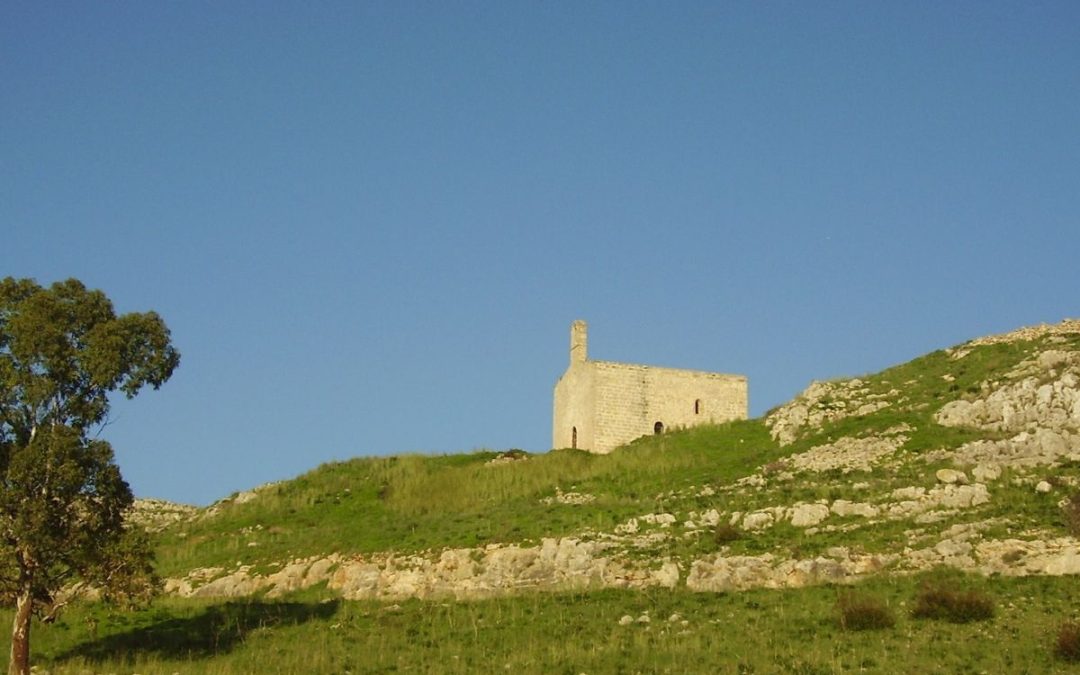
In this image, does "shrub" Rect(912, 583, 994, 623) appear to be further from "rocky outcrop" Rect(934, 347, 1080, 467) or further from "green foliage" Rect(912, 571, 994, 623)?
"rocky outcrop" Rect(934, 347, 1080, 467)

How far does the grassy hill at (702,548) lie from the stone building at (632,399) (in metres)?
5.74

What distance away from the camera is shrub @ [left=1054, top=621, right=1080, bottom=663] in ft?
77.0

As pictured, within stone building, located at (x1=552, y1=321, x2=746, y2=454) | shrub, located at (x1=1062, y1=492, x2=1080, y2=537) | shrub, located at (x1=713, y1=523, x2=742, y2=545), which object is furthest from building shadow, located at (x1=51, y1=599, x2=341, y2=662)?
stone building, located at (x1=552, y1=321, x2=746, y2=454)

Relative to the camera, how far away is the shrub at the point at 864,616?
87.4 feet

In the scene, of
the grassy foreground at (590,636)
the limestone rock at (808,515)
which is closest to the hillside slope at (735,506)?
the limestone rock at (808,515)

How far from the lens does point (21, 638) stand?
92.1 feet

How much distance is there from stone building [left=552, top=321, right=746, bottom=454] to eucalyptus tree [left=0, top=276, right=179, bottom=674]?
3438cm

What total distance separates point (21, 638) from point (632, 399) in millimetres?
39336

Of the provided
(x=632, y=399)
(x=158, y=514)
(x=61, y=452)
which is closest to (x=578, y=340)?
(x=632, y=399)

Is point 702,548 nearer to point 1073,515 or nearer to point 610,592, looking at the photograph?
point 610,592

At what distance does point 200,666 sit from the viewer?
28562mm

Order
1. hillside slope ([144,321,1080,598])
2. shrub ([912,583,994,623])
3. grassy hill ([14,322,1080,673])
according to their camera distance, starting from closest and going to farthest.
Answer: shrub ([912,583,994,623]) → grassy hill ([14,322,1080,673]) → hillside slope ([144,321,1080,598])

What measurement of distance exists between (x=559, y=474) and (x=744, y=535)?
1708cm

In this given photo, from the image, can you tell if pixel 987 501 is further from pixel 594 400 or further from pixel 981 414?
pixel 594 400
